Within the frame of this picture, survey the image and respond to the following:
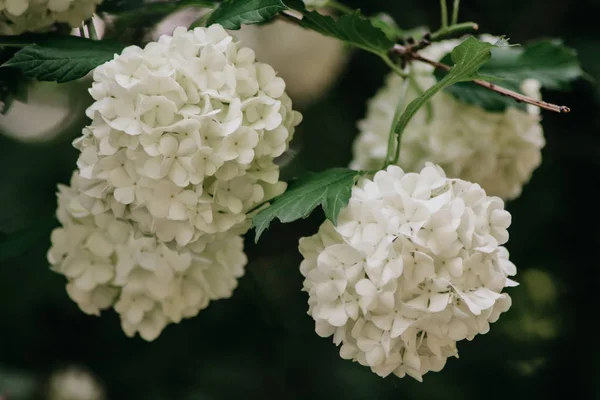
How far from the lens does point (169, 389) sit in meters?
1.74

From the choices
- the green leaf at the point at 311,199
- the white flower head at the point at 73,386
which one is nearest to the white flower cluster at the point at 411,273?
the green leaf at the point at 311,199

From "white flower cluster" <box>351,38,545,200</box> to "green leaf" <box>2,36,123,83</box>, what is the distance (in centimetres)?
45

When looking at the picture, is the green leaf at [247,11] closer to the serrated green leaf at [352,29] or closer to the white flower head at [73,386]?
the serrated green leaf at [352,29]

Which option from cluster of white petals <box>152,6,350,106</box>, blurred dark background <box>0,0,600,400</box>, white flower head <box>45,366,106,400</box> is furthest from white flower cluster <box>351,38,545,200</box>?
white flower head <box>45,366,106,400</box>

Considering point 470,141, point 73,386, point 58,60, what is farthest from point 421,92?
point 73,386

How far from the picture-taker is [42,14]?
0.80 meters

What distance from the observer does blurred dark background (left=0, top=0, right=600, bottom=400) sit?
1.54 meters

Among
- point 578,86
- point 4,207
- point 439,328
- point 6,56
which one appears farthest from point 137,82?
point 4,207

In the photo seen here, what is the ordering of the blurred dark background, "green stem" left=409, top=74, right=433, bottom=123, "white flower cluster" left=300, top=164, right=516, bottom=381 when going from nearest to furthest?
"white flower cluster" left=300, top=164, right=516, bottom=381
"green stem" left=409, top=74, right=433, bottom=123
the blurred dark background

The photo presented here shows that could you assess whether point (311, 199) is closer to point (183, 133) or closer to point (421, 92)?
point (183, 133)

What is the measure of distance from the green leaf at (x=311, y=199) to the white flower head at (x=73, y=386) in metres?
1.20

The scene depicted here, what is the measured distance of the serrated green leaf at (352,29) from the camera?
31.5 inches

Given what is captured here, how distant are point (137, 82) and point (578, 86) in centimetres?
105

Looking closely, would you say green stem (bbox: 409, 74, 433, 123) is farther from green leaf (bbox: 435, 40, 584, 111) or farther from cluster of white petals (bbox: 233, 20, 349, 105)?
cluster of white petals (bbox: 233, 20, 349, 105)
